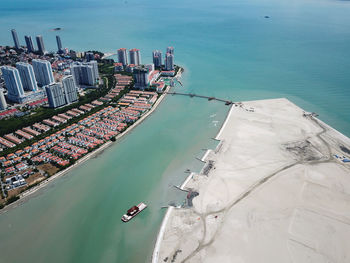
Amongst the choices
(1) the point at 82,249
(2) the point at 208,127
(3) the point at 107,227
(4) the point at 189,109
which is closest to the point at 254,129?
(2) the point at 208,127

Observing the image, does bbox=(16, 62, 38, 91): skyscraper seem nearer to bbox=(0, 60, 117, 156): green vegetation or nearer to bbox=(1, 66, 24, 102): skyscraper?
bbox=(1, 66, 24, 102): skyscraper

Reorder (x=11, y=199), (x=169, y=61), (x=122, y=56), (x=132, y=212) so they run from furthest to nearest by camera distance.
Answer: (x=122, y=56), (x=169, y=61), (x=11, y=199), (x=132, y=212)

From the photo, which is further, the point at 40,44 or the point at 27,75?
the point at 40,44

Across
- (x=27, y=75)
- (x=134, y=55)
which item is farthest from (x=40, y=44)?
(x=134, y=55)

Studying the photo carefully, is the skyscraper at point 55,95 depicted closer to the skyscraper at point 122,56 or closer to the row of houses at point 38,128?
the row of houses at point 38,128

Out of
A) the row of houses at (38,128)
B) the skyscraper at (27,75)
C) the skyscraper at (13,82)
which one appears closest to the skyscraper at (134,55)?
the skyscraper at (27,75)

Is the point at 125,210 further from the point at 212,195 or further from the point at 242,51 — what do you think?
the point at 242,51

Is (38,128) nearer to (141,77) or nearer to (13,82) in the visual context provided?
(13,82)
